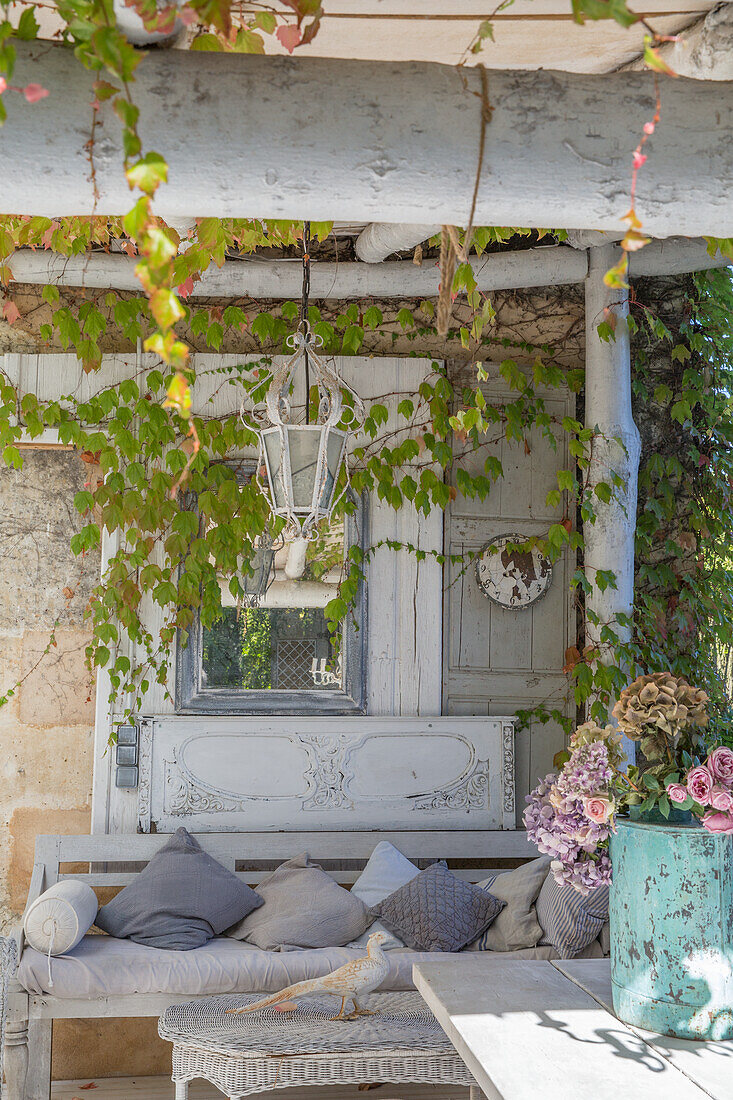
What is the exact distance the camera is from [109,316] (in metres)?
4.62

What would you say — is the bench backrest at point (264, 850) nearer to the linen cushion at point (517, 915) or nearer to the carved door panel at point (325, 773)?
the carved door panel at point (325, 773)

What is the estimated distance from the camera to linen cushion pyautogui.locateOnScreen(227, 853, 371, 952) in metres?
3.68

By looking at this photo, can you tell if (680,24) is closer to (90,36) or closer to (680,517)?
(90,36)

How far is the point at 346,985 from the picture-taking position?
3098mm

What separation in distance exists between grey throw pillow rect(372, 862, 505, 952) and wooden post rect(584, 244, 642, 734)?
114cm

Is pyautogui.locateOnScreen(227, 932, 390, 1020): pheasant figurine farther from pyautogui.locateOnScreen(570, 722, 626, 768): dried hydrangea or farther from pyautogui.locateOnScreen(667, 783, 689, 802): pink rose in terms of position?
pyautogui.locateOnScreen(667, 783, 689, 802): pink rose

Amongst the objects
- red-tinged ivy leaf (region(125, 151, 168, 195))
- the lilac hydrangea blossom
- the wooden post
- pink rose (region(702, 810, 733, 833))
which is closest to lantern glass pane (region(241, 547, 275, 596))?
the wooden post

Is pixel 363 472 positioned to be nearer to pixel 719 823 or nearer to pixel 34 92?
pixel 719 823

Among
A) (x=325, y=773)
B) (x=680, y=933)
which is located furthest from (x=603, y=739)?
(x=325, y=773)

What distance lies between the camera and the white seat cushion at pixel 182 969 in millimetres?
3318

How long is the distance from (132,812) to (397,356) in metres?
2.38

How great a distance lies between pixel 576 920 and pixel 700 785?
150 centimetres

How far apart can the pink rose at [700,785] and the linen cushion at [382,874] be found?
2269 mm

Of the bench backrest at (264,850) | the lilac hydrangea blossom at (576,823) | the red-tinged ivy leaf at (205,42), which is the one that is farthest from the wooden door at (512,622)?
the red-tinged ivy leaf at (205,42)
